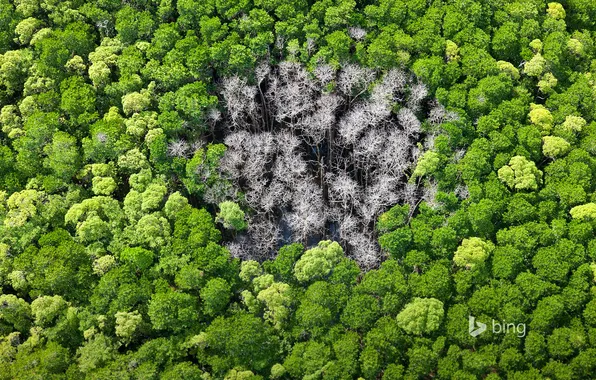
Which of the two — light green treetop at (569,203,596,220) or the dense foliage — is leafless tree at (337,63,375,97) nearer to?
the dense foliage

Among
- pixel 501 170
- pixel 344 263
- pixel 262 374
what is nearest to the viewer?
pixel 262 374

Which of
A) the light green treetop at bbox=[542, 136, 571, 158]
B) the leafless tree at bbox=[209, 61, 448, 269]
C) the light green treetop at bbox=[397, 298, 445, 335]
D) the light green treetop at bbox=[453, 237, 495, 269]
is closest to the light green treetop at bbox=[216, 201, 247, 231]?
the leafless tree at bbox=[209, 61, 448, 269]

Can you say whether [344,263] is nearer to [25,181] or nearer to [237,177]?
[237,177]

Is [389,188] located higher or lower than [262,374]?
higher

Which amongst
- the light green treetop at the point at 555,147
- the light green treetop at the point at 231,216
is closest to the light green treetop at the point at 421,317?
the light green treetop at the point at 231,216

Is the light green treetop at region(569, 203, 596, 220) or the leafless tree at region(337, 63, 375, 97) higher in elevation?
the leafless tree at region(337, 63, 375, 97)

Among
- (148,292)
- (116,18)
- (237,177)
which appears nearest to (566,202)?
(237,177)

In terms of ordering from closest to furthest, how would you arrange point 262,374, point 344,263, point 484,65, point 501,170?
point 262,374
point 344,263
point 501,170
point 484,65

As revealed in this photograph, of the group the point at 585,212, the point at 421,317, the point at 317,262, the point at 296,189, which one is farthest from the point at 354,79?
the point at 421,317

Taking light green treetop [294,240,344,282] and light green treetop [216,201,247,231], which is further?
light green treetop [216,201,247,231]

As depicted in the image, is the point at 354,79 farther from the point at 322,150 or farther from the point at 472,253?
the point at 472,253
